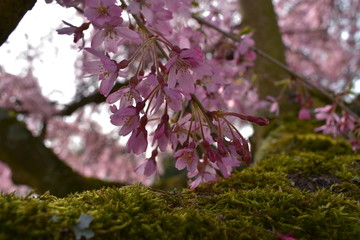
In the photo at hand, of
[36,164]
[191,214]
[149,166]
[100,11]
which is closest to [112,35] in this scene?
[100,11]

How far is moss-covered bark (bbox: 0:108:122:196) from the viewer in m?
3.42

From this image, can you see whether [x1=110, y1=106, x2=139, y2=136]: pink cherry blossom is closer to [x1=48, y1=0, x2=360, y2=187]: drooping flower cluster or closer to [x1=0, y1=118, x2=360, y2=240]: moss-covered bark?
[x1=48, y1=0, x2=360, y2=187]: drooping flower cluster

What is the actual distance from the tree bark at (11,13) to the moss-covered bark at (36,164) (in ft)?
7.94

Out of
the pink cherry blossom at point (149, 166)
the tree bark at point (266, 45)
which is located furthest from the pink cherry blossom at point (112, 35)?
the tree bark at point (266, 45)

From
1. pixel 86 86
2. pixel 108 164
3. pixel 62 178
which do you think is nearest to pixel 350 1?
pixel 86 86

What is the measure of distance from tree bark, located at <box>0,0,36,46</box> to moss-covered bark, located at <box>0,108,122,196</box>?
7.94ft

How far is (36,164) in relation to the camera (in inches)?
137

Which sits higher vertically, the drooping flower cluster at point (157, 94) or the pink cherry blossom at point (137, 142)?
the drooping flower cluster at point (157, 94)

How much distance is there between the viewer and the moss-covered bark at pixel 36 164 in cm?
342

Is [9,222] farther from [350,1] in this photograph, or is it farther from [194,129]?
[350,1]

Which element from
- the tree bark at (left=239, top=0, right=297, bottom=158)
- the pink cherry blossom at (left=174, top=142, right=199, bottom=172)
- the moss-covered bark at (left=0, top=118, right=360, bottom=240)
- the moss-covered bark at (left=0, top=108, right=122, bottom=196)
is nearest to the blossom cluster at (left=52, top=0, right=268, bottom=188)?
the pink cherry blossom at (left=174, top=142, right=199, bottom=172)

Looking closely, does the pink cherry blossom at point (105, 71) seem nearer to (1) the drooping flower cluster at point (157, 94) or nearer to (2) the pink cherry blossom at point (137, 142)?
(1) the drooping flower cluster at point (157, 94)

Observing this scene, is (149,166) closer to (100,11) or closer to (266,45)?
(100,11)

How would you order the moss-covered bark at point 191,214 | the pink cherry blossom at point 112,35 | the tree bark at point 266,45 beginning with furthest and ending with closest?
the tree bark at point 266,45
the pink cherry blossom at point 112,35
the moss-covered bark at point 191,214
